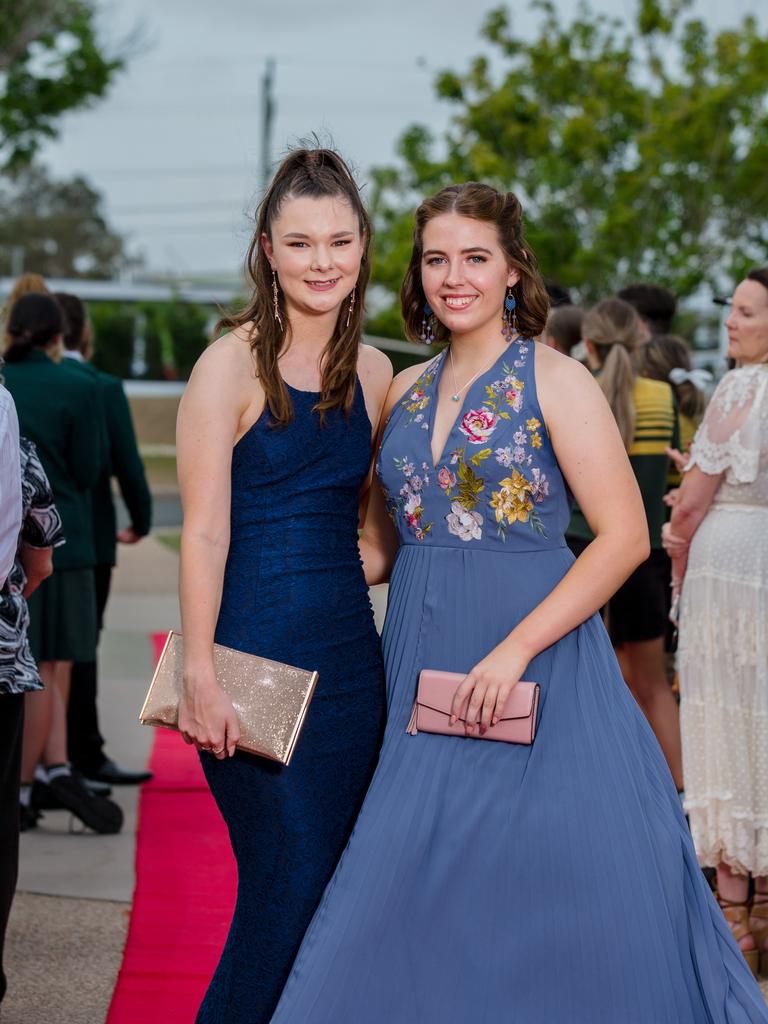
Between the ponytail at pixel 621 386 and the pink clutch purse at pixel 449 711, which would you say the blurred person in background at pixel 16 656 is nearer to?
the pink clutch purse at pixel 449 711

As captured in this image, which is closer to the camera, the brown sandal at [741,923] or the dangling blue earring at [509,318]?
the dangling blue earring at [509,318]

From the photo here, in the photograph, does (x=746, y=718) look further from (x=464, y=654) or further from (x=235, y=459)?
(x=235, y=459)

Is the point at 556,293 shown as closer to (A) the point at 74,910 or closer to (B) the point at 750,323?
(B) the point at 750,323

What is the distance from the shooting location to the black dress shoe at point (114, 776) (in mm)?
6531

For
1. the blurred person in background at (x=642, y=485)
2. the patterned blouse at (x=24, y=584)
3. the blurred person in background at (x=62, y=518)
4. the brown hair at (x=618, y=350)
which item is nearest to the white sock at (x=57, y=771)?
the blurred person in background at (x=62, y=518)

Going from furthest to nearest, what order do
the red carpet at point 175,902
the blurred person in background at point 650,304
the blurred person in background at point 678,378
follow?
the blurred person in background at point 650,304 < the blurred person in background at point 678,378 < the red carpet at point 175,902

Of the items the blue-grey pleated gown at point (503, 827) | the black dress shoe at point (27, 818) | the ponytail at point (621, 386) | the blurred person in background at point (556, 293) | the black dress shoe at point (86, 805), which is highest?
the blurred person in background at point (556, 293)

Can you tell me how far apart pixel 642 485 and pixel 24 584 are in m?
3.08

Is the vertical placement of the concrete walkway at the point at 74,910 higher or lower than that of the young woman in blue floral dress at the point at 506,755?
lower

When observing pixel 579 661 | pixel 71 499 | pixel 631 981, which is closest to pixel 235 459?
pixel 579 661

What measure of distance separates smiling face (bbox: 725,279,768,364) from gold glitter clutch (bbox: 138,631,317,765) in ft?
7.64

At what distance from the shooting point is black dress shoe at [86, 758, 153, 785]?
6531 millimetres

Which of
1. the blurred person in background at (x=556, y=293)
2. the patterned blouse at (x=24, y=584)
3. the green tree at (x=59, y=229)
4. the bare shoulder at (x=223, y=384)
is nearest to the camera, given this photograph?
the bare shoulder at (x=223, y=384)

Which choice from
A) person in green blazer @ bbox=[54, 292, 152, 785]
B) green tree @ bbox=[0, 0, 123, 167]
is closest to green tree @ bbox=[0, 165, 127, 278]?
green tree @ bbox=[0, 0, 123, 167]
